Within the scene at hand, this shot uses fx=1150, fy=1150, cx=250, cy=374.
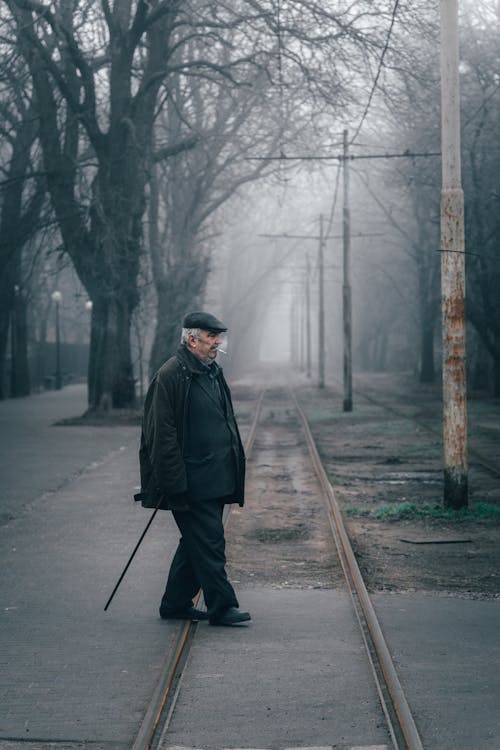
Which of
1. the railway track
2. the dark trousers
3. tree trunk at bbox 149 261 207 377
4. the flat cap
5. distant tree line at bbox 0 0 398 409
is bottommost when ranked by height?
the railway track

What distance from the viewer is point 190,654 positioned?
6.11m

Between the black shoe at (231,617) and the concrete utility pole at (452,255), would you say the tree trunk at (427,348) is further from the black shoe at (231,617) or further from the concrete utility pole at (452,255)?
the black shoe at (231,617)

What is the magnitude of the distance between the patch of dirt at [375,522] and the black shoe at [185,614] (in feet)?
4.41

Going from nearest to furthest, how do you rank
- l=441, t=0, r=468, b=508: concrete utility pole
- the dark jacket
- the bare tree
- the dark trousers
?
the dark jacket < the dark trousers < l=441, t=0, r=468, b=508: concrete utility pole < the bare tree

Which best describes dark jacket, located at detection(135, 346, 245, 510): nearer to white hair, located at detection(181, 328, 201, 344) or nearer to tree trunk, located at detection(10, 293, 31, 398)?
white hair, located at detection(181, 328, 201, 344)

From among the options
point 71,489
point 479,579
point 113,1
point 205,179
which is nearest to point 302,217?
point 205,179

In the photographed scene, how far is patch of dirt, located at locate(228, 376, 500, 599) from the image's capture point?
8383 mm

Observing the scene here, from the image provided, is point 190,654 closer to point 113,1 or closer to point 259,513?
point 259,513

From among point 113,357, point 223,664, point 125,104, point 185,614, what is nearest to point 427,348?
point 113,357

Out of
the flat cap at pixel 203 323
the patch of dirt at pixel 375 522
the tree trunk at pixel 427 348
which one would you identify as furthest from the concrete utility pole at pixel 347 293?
the flat cap at pixel 203 323

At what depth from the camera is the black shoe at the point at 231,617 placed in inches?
262

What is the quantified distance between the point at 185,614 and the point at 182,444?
1.06m

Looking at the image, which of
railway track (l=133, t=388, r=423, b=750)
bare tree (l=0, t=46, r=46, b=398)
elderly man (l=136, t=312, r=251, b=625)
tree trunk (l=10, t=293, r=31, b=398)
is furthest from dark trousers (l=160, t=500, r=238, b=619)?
tree trunk (l=10, t=293, r=31, b=398)

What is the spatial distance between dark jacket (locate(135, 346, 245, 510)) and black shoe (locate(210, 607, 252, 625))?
0.64 m
